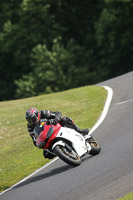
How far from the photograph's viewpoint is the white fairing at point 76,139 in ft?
35.5

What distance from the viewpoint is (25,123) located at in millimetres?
19625

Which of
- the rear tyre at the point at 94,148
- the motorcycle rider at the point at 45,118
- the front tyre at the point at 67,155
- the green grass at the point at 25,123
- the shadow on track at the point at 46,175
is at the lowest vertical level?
the green grass at the point at 25,123

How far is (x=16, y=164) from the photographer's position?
1350 cm

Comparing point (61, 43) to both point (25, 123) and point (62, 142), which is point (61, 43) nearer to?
point (25, 123)

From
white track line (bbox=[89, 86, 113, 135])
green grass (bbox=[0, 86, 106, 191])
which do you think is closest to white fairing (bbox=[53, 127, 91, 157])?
green grass (bbox=[0, 86, 106, 191])

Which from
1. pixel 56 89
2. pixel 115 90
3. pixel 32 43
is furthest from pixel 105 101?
pixel 32 43

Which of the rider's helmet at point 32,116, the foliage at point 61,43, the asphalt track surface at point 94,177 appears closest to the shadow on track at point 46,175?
the asphalt track surface at point 94,177

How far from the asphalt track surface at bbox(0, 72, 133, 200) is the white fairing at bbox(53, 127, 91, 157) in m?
0.29

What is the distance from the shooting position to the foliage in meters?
45.9

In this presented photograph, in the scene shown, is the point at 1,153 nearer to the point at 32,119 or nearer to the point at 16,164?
the point at 16,164

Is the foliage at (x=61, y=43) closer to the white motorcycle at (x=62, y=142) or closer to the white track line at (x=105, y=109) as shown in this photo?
the white track line at (x=105, y=109)

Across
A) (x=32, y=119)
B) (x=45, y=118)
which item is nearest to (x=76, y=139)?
(x=45, y=118)

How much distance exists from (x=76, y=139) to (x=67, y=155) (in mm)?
518

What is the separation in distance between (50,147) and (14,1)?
44776 mm
